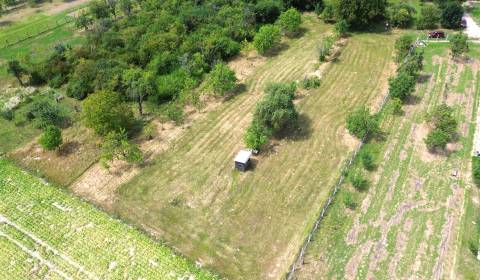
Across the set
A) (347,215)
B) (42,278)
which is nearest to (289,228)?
(347,215)

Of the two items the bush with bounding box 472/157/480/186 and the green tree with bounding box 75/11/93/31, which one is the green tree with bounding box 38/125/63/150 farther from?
the bush with bounding box 472/157/480/186

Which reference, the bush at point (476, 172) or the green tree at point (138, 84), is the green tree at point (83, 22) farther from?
Result: the bush at point (476, 172)

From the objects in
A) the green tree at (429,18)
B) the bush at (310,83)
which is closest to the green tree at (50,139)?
the bush at (310,83)

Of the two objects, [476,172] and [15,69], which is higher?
[15,69]

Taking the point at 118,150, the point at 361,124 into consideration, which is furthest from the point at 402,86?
the point at 118,150

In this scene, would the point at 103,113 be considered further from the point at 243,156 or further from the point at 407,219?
the point at 407,219

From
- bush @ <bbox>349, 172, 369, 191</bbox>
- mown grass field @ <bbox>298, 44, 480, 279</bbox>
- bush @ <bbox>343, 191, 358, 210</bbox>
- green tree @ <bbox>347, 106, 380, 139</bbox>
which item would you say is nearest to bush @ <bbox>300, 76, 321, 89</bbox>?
green tree @ <bbox>347, 106, 380, 139</bbox>
